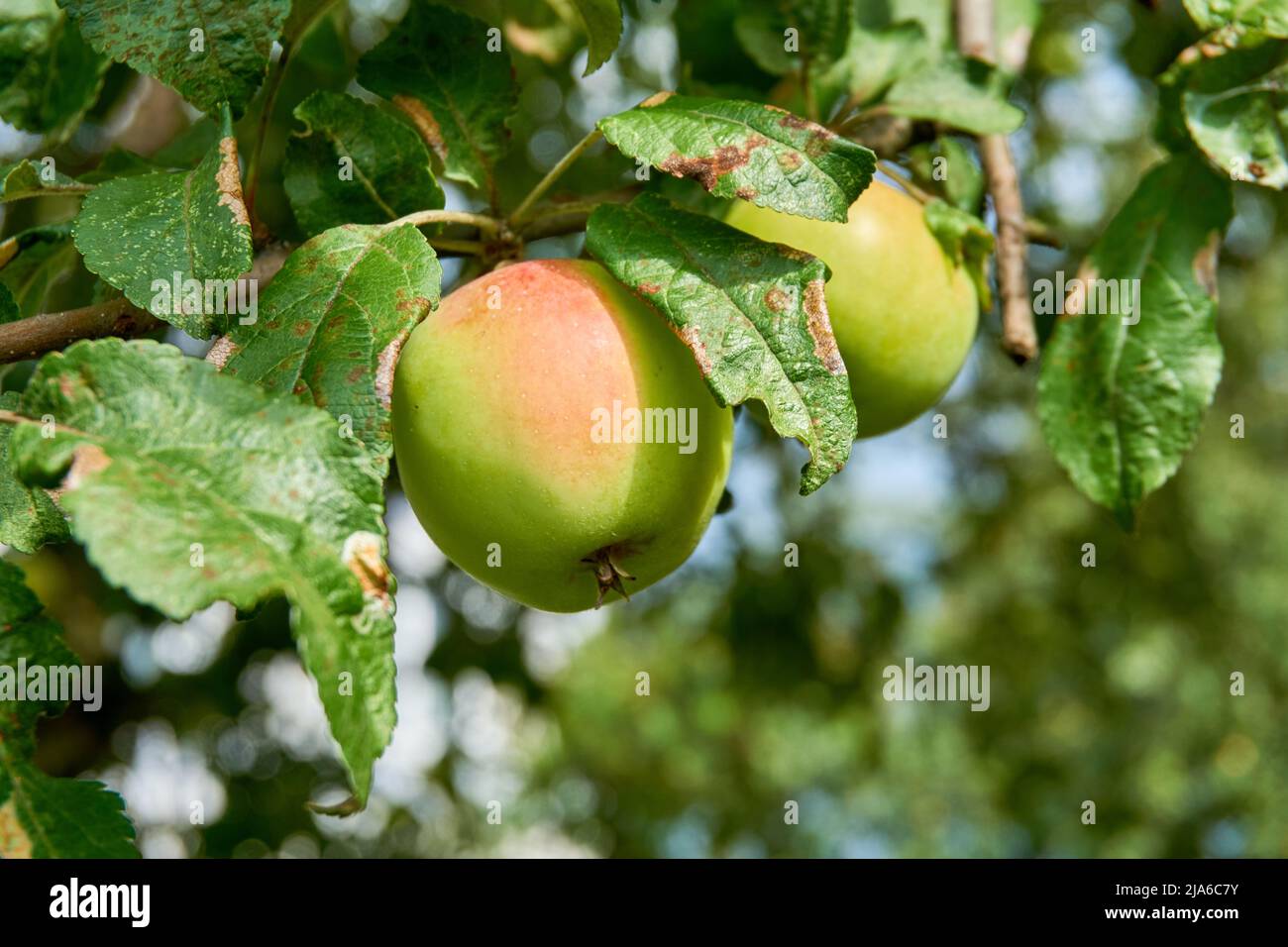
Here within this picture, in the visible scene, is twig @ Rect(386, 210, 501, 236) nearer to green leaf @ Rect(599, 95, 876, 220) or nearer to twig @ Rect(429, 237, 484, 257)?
twig @ Rect(429, 237, 484, 257)

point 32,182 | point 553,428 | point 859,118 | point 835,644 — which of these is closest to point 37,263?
point 32,182

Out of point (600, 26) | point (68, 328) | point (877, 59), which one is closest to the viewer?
point (68, 328)

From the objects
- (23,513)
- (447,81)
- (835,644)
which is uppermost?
(447,81)

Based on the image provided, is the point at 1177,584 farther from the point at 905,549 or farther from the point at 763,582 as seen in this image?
the point at 763,582

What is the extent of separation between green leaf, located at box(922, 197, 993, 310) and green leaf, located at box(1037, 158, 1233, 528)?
0.13 metres

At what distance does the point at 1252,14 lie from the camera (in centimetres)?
106

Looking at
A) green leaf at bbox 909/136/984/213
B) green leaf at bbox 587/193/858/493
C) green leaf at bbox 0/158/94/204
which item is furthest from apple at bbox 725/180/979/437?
green leaf at bbox 0/158/94/204

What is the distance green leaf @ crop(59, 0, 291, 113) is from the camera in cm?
84

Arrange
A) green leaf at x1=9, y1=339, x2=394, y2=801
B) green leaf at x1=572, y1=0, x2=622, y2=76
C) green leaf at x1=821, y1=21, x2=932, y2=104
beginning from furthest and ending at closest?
green leaf at x1=821, y1=21, x2=932, y2=104 < green leaf at x1=572, y1=0, x2=622, y2=76 < green leaf at x1=9, y1=339, x2=394, y2=801

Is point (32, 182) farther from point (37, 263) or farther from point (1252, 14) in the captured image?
point (1252, 14)

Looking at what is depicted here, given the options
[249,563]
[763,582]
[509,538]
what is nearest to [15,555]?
[763,582]

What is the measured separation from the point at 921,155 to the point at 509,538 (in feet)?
2.28

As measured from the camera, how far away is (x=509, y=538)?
88 cm

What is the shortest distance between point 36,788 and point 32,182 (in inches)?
18.0
